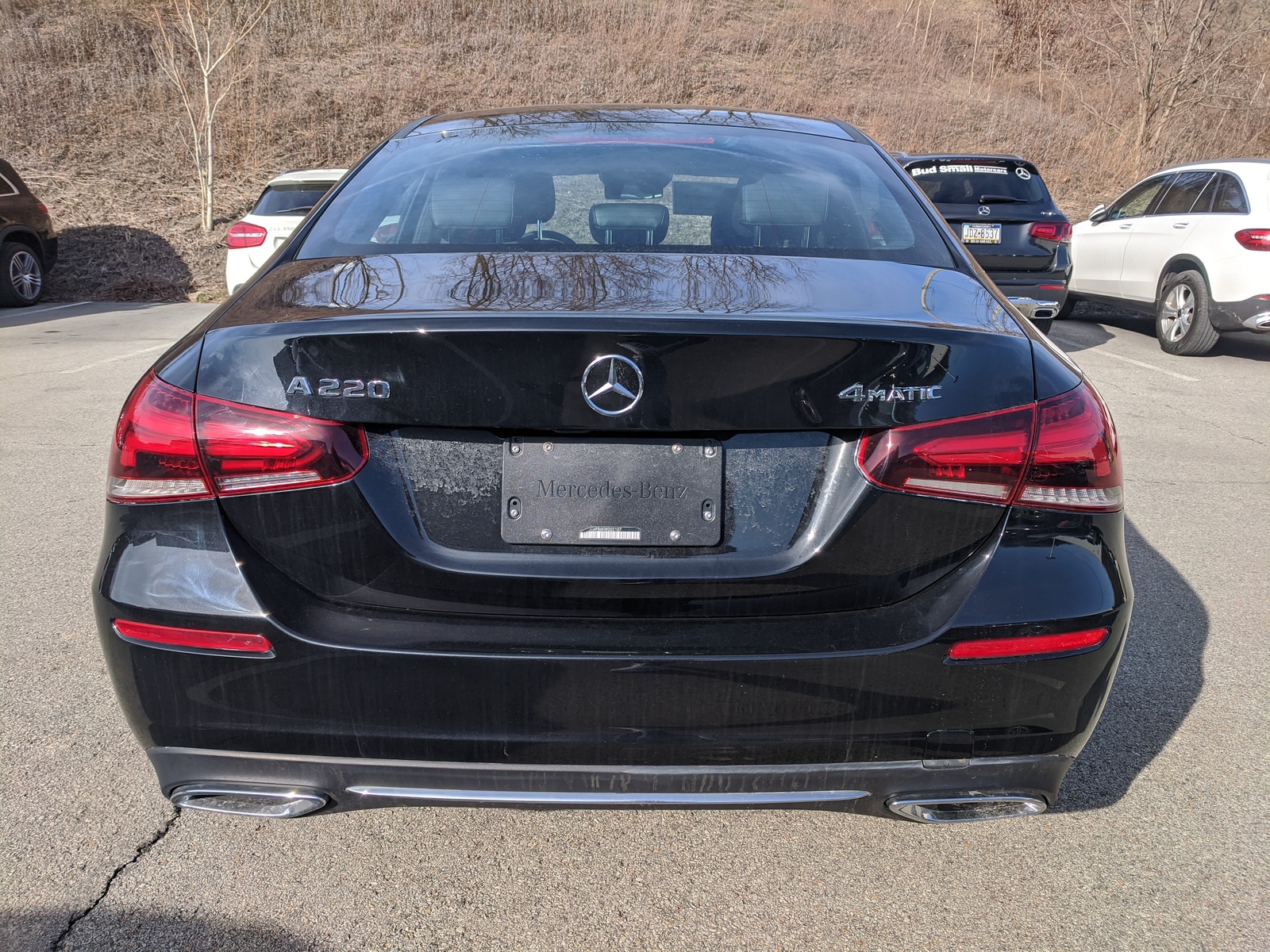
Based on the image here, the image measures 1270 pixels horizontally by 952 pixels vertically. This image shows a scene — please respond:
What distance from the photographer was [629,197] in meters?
2.63

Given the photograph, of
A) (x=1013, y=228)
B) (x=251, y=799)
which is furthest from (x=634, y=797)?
(x=1013, y=228)

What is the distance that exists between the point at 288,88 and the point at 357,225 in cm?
2104

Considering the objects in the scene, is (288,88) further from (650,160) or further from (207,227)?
(650,160)

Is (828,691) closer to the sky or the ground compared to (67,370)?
closer to the sky

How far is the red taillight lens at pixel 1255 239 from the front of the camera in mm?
8328

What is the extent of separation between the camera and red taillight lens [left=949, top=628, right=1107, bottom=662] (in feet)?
5.82

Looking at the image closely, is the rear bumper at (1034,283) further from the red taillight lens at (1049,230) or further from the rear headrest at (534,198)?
the rear headrest at (534,198)

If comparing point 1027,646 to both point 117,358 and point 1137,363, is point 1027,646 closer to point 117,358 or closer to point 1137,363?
point 1137,363

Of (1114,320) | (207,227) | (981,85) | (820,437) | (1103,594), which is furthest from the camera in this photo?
(981,85)

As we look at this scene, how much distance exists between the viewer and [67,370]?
809 cm

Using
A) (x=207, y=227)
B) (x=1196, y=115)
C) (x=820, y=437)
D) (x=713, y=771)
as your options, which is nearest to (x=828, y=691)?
(x=713, y=771)

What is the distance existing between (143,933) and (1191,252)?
981 cm

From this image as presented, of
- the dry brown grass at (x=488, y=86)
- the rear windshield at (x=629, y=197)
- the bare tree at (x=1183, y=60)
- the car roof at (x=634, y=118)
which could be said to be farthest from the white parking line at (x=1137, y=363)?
the bare tree at (x=1183, y=60)

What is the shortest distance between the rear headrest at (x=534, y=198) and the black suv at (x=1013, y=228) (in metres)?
7.13
